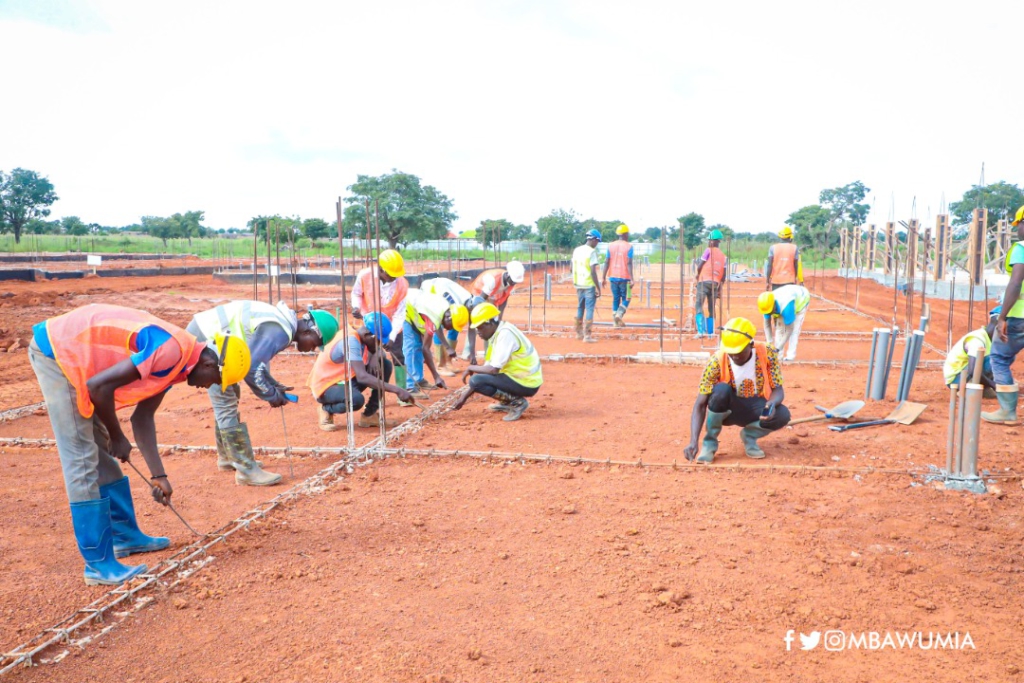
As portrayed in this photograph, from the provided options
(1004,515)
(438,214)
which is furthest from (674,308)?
(438,214)

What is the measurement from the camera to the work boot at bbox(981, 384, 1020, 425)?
660 centimetres

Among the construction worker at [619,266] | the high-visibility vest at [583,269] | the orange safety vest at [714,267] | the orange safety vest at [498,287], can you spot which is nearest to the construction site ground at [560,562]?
the orange safety vest at [498,287]

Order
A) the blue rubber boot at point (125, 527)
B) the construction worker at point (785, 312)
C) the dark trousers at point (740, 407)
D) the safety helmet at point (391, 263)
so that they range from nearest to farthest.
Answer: the blue rubber boot at point (125, 527), the dark trousers at point (740, 407), the safety helmet at point (391, 263), the construction worker at point (785, 312)

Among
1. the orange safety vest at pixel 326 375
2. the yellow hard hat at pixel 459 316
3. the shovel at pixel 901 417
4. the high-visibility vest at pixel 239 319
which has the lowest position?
the shovel at pixel 901 417

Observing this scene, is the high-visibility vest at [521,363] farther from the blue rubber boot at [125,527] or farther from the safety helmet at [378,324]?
the blue rubber boot at [125,527]

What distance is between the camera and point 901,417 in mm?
6785

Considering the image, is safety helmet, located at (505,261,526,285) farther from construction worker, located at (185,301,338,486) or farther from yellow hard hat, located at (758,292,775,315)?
construction worker, located at (185,301,338,486)

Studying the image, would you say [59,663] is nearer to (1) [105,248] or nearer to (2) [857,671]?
(2) [857,671]

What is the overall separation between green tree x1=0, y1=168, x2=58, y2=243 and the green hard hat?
165 ft

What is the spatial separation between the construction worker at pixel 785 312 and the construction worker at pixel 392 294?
4286 mm

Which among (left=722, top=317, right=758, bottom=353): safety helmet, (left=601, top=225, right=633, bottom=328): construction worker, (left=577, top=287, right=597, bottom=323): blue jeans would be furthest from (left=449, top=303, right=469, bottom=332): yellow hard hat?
(left=601, top=225, right=633, bottom=328): construction worker

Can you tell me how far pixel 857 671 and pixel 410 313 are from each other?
571cm

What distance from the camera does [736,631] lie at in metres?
3.33

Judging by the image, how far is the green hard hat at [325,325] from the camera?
17.7ft
